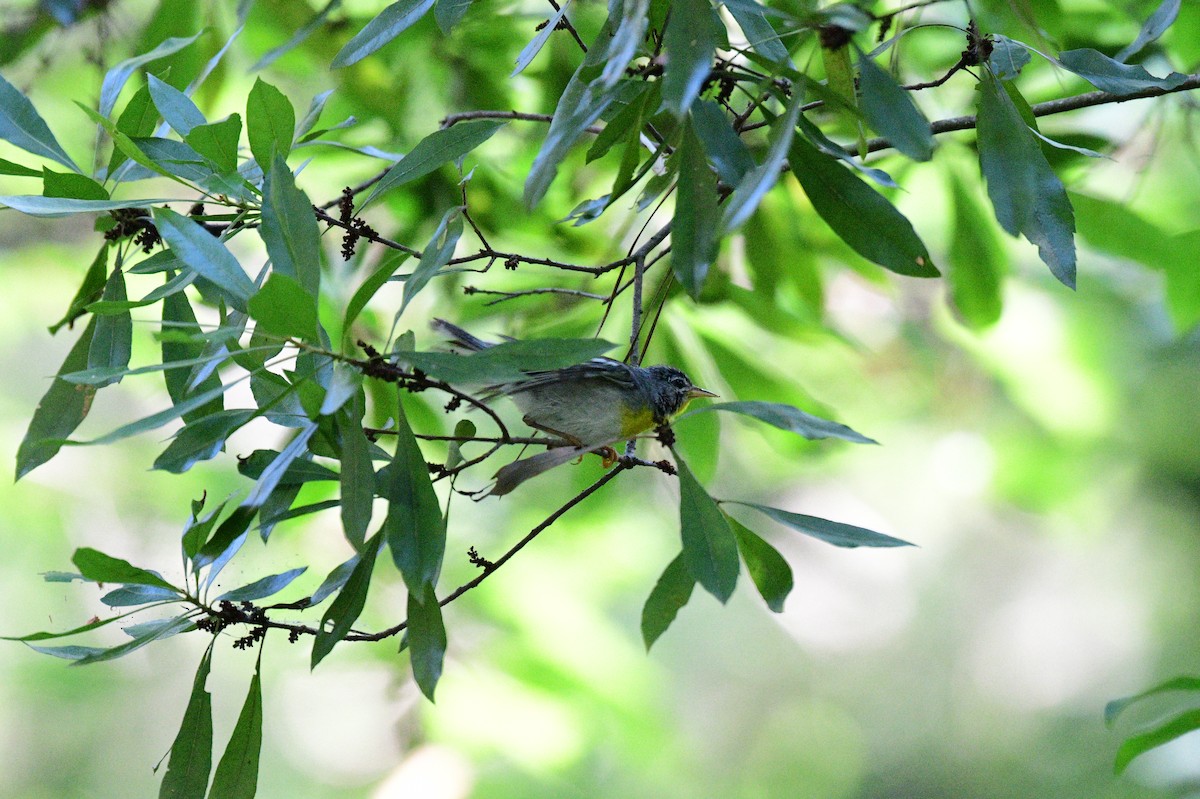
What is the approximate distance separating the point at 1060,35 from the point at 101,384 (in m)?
2.15

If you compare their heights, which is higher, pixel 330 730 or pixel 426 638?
pixel 426 638

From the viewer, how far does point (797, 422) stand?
111 centimetres

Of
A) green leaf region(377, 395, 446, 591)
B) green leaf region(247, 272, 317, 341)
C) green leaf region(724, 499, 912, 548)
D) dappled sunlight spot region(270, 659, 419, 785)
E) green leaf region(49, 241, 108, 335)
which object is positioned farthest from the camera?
dappled sunlight spot region(270, 659, 419, 785)

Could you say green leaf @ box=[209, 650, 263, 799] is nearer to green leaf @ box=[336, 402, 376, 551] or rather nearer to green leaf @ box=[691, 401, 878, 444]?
green leaf @ box=[336, 402, 376, 551]

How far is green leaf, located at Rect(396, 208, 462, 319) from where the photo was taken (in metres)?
1.16

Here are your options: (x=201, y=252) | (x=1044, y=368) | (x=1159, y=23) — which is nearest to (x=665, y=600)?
(x=201, y=252)

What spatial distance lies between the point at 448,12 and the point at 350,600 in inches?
34.1

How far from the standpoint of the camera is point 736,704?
239 inches

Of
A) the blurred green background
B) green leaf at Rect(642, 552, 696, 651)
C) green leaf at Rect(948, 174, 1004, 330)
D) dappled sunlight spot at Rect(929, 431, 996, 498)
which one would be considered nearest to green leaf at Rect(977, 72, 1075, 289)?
the blurred green background

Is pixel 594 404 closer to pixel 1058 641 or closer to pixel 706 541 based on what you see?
pixel 706 541

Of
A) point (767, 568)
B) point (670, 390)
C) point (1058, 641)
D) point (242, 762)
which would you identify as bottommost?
point (1058, 641)

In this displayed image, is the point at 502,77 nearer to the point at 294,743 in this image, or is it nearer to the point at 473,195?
the point at 473,195

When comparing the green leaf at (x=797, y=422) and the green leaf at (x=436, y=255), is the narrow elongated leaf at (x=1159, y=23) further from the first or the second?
the green leaf at (x=436, y=255)

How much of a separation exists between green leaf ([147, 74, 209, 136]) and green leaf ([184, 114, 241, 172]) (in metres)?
0.08
